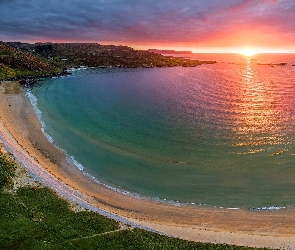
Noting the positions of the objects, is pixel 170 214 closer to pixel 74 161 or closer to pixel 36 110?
pixel 74 161

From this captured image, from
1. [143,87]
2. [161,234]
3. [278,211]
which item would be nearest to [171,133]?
[278,211]

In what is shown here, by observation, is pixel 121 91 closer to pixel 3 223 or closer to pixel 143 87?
pixel 143 87

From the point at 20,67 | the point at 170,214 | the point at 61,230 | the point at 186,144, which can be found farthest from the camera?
the point at 20,67

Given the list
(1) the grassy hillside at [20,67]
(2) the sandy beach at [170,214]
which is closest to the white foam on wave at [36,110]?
(2) the sandy beach at [170,214]

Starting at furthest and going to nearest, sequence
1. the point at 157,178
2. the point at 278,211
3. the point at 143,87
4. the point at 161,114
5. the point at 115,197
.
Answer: the point at 143,87, the point at 161,114, the point at 157,178, the point at 115,197, the point at 278,211

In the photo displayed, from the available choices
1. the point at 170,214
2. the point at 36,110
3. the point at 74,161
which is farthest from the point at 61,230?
the point at 36,110

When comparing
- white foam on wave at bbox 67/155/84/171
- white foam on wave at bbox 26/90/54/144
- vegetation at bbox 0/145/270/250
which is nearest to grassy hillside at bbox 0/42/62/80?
white foam on wave at bbox 26/90/54/144

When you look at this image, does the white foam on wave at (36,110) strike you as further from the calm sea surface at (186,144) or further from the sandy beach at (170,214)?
the sandy beach at (170,214)

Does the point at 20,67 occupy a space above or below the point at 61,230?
above
